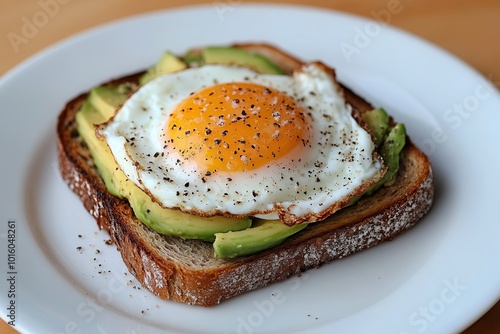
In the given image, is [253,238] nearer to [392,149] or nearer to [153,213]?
[153,213]

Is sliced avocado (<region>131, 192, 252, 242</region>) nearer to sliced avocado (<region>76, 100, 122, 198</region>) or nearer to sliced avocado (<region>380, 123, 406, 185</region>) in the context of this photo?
sliced avocado (<region>76, 100, 122, 198</region>)

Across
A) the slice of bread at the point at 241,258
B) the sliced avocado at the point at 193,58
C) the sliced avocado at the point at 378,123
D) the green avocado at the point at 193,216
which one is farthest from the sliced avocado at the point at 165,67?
the sliced avocado at the point at 378,123

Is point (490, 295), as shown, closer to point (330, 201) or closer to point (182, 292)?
point (330, 201)

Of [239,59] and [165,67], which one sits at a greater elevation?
[239,59]

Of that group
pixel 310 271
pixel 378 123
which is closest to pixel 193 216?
pixel 310 271

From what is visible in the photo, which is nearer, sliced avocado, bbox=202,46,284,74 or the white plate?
the white plate

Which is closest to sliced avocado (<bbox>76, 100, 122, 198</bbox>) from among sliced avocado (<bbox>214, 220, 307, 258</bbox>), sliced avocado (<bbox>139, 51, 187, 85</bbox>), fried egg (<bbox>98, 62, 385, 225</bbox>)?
fried egg (<bbox>98, 62, 385, 225</bbox>)
